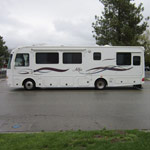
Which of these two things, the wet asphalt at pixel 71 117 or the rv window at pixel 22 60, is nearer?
the wet asphalt at pixel 71 117

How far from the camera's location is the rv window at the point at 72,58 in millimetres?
11680

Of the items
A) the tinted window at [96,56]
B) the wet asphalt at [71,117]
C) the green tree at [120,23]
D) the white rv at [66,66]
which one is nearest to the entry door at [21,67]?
the white rv at [66,66]

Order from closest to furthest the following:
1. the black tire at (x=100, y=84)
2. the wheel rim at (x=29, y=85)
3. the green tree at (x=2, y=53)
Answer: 1. the wheel rim at (x=29, y=85)
2. the black tire at (x=100, y=84)
3. the green tree at (x=2, y=53)

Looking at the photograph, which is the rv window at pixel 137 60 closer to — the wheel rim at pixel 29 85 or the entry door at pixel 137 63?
the entry door at pixel 137 63

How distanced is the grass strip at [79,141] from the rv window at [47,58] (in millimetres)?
8139

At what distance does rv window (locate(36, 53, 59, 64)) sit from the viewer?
11.6 m

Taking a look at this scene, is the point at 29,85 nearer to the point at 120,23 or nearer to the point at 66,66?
the point at 66,66

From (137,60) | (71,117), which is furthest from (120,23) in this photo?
(71,117)

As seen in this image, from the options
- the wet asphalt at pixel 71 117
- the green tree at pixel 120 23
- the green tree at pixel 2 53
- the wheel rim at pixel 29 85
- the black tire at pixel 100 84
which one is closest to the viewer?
the wet asphalt at pixel 71 117

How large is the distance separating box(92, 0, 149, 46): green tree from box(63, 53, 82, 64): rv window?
908cm

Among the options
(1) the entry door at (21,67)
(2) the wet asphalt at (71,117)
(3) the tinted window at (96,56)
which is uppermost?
(3) the tinted window at (96,56)

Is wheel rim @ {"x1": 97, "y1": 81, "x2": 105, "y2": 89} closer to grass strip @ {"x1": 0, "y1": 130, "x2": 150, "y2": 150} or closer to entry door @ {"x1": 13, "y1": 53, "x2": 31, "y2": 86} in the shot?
entry door @ {"x1": 13, "y1": 53, "x2": 31, "y2": 86}

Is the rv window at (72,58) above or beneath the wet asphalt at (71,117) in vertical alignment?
above

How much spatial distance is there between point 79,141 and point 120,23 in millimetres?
18245
